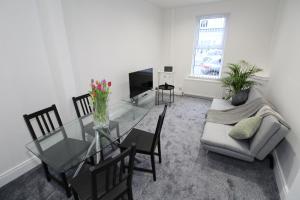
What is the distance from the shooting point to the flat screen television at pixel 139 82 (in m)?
3.34

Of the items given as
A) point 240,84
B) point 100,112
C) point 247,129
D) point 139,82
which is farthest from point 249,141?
point 139,82

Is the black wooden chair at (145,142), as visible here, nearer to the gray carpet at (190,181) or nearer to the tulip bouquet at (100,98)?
the gray carpet at (190,181)

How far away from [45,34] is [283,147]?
341cm

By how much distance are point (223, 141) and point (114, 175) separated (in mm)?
1558

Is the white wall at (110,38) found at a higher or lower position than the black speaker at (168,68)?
higher

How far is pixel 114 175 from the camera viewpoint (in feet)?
3.91

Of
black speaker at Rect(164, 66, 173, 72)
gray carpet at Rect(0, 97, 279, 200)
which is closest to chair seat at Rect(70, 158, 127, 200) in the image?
gray carpet at Rect(0, 97, 279, 200)

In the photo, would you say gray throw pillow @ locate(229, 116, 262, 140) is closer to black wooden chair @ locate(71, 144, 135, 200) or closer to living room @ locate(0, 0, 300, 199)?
living room @ locate(0, 0, 300, 199)

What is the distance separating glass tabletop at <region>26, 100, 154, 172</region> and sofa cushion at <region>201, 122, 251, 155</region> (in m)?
1.03

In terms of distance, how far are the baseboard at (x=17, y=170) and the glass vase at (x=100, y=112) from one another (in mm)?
1117

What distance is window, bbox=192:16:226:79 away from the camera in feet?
14.1

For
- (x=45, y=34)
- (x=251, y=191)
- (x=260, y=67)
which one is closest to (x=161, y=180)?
(x=251, y=191)

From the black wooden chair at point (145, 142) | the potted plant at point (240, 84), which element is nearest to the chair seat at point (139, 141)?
the black wooden chair at point (145, 142)

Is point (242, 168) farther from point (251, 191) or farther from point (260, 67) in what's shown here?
Answer: point (260, 67)
